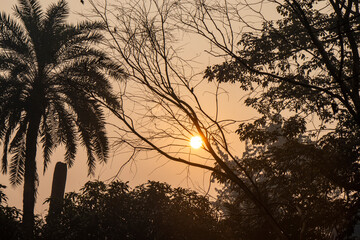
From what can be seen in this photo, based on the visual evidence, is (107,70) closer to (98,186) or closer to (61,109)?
(61,109)

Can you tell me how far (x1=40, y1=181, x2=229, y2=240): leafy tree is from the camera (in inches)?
602

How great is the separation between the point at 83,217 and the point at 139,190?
211cm

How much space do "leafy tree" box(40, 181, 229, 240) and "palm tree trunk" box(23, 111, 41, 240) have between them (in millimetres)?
1561

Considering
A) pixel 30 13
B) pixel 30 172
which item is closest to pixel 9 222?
pixel 30 172

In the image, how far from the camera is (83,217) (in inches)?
606

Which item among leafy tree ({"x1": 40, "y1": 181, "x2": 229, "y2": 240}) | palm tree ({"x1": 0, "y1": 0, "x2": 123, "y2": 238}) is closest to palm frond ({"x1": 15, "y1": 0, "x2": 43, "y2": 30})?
palm tree ({"x1": 0, "y1": 0, "x2": 123, "y2": 238})

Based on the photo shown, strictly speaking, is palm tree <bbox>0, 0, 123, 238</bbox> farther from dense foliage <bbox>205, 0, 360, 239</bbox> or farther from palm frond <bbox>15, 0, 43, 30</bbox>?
dense foliage <bbox>205, 0, 360, 239</bbox>

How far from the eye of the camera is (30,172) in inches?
689

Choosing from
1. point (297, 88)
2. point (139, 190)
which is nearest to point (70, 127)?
point (139, 190)

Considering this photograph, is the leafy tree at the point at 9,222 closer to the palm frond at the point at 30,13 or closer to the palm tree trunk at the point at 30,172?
the palm tree trunk at the point at 30,172

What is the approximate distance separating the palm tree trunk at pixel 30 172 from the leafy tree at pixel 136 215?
5.12 ft

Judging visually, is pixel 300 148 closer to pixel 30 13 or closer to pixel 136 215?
pixel 136 215

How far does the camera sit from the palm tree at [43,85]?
699 inches

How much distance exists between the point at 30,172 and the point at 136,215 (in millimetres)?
4435
